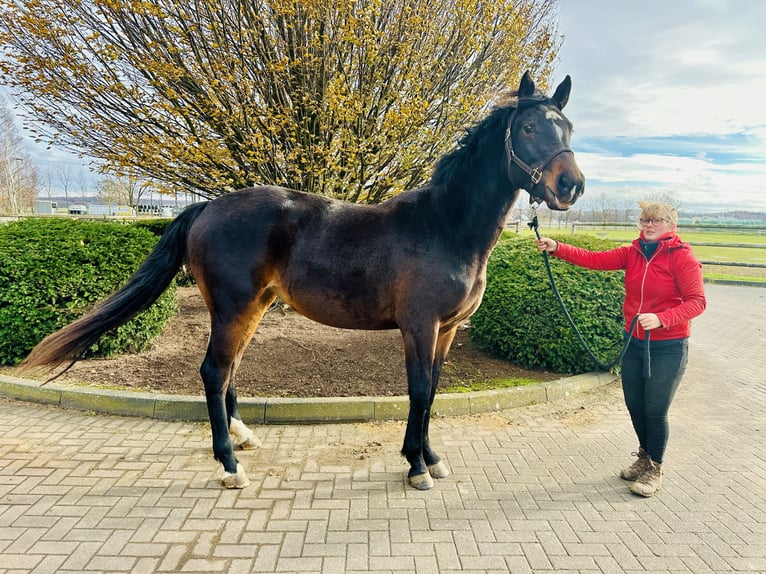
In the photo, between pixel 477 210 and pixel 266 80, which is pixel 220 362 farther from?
pixel 266 80

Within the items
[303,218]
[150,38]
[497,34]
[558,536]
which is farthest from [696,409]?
[150,38]

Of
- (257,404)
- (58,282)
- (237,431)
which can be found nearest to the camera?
(237,431)

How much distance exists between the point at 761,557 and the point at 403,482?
2015 mm

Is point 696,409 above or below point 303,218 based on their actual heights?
below

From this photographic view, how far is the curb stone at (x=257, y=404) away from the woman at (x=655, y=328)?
1.45m

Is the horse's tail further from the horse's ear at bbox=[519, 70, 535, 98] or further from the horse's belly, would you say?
the horse's ear at bbox=[519, 70, 535, 98]

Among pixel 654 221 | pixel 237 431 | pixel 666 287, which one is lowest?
pixel 237 431

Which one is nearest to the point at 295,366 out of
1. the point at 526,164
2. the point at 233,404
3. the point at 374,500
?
the point at 233,404

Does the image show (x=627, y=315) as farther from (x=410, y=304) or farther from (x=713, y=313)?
(x=713, y=313)

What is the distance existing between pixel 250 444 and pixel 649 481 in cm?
290

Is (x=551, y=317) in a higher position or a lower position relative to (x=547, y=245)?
lower

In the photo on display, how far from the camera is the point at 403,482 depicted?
Answer: 3.11 metres

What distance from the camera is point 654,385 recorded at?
304 cm

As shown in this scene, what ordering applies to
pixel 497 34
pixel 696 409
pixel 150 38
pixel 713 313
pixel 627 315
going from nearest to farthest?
1. pixel 627 315
2. pixel 696 409
3. pixel 150 38
4. pixel 497 34
5. pixel 713 313
